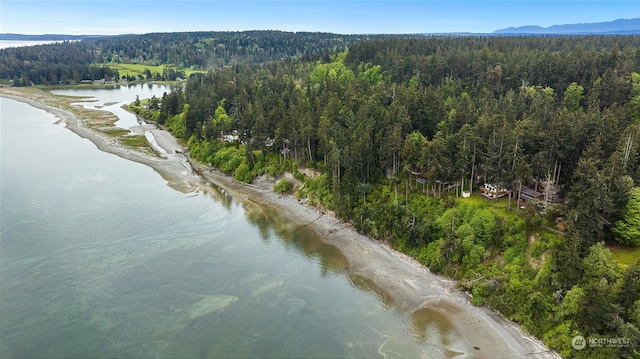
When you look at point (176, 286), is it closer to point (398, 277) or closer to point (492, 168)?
point (398, 277)

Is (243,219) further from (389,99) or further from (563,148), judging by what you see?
(563,148)

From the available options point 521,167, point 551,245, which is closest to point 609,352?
point 551,245

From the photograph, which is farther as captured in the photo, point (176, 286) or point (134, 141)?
point (134, 141)

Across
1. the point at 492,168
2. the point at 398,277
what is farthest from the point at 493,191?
the point at 398,277

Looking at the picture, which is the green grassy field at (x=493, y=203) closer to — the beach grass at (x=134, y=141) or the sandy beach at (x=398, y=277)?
the sandy beach at (x=398, y=277)

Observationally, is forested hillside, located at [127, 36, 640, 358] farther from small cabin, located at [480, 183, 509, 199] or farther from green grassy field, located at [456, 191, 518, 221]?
small cabin, located at [480, 183, 509, 199]

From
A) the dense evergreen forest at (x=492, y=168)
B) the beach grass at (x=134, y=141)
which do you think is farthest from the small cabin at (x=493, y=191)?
the beach grass at (x=134, y=141)

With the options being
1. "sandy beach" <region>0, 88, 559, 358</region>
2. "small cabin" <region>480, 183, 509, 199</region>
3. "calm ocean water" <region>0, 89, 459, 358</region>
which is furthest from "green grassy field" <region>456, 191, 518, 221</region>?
"calm ocean water" <region>0, 89, 459, 358</region>
